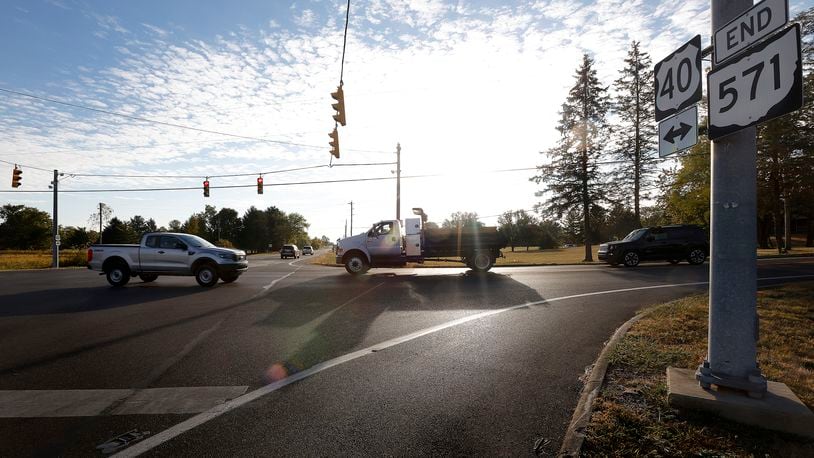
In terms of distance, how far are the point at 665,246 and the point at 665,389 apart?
18.1m

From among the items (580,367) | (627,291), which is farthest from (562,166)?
(580,367)

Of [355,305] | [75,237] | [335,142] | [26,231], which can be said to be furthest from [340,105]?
[75,237]

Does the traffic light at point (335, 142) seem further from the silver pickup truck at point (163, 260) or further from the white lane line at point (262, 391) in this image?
the white lane line at point (262, 391)

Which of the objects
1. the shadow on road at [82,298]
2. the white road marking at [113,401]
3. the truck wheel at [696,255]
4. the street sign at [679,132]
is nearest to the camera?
the street sign at [679,132]

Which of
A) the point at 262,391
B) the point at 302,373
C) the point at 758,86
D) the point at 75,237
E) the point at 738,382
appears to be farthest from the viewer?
the point at 75,237

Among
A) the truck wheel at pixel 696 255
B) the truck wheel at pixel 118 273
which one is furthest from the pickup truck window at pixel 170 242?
the truck wheel at pixel 696 255

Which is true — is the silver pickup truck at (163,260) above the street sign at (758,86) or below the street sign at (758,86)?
below

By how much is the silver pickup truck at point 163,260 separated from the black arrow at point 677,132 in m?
13.8

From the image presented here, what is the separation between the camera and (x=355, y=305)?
956 cm

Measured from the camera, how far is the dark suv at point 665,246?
19.2 metres

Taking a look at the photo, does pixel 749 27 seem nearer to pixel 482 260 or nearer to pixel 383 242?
pixel 482 260

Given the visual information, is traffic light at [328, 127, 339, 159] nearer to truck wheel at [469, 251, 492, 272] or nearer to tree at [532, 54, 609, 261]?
truck wheel at [469, 251, 492, 272]

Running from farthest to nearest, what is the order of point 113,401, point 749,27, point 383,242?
point 383,242, point 113,401, point 749,27

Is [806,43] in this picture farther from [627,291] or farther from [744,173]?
[744,173]
